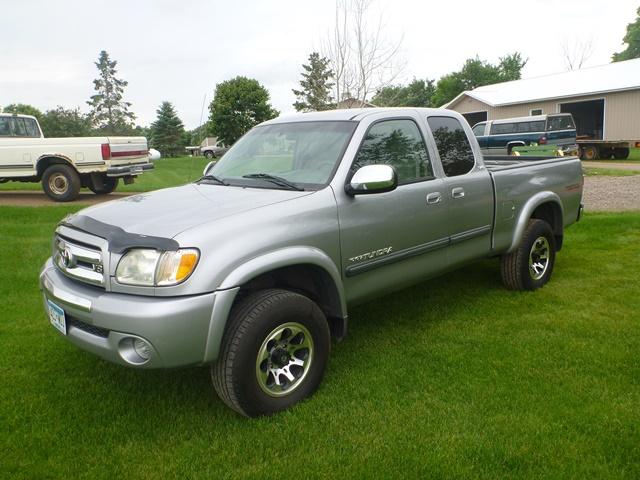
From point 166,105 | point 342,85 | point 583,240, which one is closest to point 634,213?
point 583,240

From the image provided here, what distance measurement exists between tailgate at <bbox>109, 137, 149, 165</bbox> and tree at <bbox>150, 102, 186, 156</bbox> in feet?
151

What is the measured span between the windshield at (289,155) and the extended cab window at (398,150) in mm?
168

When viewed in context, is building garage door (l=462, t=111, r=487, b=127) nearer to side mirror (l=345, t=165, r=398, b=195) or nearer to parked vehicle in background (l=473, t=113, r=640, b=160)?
parked vehicle in background (l=473, t=113, r=640, b=160)

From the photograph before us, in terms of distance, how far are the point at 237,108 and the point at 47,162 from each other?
3098cm

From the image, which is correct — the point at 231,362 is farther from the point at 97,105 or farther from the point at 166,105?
the point at 97,105

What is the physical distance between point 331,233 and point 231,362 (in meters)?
1.00

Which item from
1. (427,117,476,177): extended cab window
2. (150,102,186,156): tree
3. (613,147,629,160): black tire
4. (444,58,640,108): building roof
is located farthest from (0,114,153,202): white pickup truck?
(150,102,186,156): tree

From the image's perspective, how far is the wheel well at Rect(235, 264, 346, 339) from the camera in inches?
136

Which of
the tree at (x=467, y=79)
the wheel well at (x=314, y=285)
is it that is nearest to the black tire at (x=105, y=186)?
the wheel well at (x=314, y=285)

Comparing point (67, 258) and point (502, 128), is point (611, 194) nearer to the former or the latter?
point (502, 128)

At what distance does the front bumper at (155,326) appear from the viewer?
2.80 meters

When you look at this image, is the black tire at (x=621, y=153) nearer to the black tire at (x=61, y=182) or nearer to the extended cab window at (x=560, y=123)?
the extended cab window at (x=560, y=123)

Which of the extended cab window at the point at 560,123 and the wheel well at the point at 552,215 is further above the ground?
the extended cab window at the point at 560,123

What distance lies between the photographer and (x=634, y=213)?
9.44 meters
